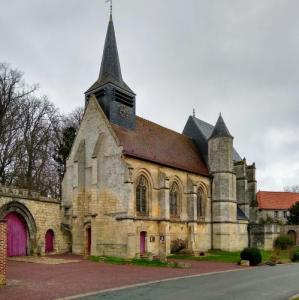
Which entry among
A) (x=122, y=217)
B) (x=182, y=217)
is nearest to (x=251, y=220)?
(x=182, y=217)

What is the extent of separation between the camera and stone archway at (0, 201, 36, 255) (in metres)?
25.1

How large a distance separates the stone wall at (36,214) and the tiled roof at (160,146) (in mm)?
6498

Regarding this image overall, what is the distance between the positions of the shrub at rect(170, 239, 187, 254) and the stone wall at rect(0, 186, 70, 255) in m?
7.38

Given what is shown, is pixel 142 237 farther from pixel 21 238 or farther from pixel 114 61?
pixel 114 61

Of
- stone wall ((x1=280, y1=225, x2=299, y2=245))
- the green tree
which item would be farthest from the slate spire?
the green tree

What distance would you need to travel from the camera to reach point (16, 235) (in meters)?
25.6

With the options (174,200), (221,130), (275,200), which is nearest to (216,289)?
(174,200)

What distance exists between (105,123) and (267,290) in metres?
17.3

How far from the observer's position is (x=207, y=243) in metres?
33.6

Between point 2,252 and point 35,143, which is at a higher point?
point 35,143

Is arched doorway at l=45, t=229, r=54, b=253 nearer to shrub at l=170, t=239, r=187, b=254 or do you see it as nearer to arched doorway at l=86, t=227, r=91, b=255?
arched doorway at l=86, t=227, r=91, b=255

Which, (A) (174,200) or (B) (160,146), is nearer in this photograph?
(A) (174,200)

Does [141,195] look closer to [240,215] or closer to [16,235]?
[16,235]

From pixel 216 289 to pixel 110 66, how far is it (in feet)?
69.1
